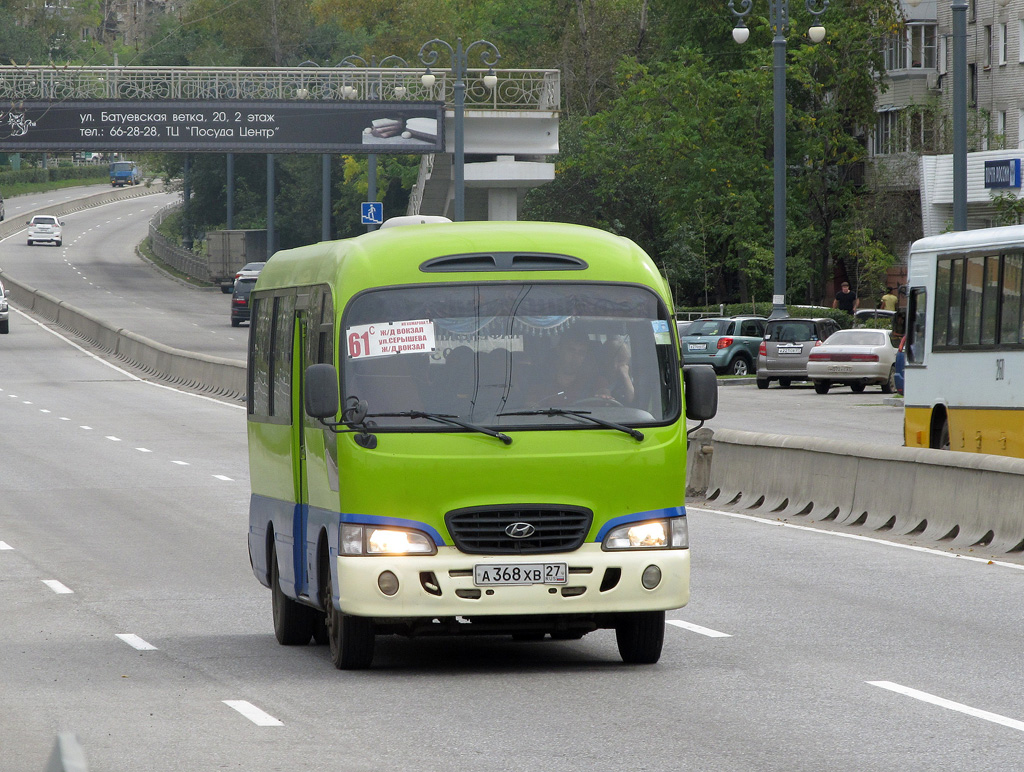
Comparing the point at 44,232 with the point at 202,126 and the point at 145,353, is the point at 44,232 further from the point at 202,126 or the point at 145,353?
the point at 145,353

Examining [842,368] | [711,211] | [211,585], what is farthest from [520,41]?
[211,585]

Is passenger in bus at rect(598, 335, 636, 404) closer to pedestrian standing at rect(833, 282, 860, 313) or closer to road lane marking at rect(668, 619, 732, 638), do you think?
road lane marking at rect(668, 619, 732, 638)

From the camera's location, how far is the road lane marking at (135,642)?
10922mm

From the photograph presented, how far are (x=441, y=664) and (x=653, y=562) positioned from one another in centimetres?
139

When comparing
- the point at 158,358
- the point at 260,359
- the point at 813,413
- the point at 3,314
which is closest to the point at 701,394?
the point at 260,359

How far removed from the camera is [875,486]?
57.8 feet

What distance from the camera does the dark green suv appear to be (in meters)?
49.4

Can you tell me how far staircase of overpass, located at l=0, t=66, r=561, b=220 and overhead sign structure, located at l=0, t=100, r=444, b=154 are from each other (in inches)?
12.7

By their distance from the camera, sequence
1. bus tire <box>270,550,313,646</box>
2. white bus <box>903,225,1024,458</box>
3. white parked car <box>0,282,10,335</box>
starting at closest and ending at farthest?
bus tire <box>270,550,313,646</box>, white bus <box>903,225,1024,458</box>, white parked car <box>0,282,10,335</box>

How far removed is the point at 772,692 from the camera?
905 centimetres

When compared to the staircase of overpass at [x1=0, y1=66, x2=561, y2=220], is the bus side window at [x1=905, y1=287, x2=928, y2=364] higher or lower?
lower

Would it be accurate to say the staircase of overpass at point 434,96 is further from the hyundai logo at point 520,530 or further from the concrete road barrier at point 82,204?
the concrete road barrier at point 82,204

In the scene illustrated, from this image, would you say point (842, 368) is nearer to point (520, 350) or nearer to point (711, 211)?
point (711, 211)

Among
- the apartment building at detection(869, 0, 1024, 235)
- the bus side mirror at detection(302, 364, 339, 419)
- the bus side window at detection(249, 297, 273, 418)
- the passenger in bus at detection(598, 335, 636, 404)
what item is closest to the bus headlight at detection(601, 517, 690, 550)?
the passenger in bus at detection(598, 335, 636, 404)
